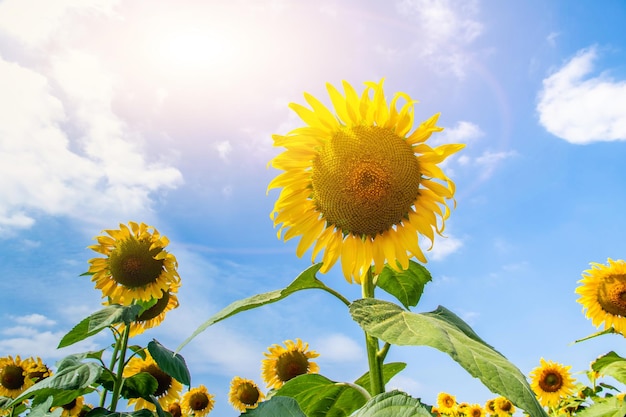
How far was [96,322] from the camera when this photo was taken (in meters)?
4.22

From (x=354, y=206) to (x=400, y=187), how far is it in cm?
25

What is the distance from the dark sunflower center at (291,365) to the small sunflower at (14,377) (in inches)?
137

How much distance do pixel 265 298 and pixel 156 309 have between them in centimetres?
411

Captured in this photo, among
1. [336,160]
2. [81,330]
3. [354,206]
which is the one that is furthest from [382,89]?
[81,330]

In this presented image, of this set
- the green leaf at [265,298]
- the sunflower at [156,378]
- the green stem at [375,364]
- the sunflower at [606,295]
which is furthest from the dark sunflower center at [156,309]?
the sunflower at [606,295]

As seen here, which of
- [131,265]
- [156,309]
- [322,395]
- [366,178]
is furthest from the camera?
[156,309]

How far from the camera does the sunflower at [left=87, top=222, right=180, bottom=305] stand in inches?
217

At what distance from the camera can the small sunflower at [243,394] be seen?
8285mm

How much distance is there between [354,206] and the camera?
8.90 feet

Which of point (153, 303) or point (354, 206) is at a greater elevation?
point (153, 303)

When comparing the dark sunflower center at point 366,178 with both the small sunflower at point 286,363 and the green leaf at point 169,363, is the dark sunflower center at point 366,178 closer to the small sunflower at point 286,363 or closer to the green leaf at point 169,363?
the green leaf at point 169,363

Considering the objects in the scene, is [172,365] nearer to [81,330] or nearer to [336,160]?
[81,330]

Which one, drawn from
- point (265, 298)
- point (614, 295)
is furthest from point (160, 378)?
point (614, 295)

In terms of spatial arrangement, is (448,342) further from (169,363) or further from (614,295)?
(614,295)
